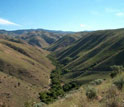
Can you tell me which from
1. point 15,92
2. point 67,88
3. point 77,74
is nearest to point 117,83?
point 15,92

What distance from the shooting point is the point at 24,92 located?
156ft

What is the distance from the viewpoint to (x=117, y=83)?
27.3 feet

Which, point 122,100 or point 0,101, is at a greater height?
point 122,100

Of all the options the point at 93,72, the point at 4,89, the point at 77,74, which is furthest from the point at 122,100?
the point at 77,74

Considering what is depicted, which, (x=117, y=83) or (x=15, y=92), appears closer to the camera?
(x=117, y=83)

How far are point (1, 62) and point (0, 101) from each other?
1297 inches

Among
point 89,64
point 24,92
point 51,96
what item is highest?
point 89,64

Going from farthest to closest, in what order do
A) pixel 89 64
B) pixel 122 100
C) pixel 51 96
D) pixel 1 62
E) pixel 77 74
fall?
pixel 89 64
pixel 77 74
pixel 1 62
pixel 51 96
pixel 122 100

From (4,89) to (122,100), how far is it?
4441cm

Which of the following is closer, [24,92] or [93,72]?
[24,92]

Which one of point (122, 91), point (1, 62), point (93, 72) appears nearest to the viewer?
point (122, 91)

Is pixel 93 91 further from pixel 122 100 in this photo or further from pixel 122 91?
A: pixel 122 100

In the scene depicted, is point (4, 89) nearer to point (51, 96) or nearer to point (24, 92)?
point (24, 92)

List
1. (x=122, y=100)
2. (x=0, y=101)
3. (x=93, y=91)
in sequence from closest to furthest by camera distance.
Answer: (x=122, y=100) → (x=93, y=91) → (x=0, y=101)
